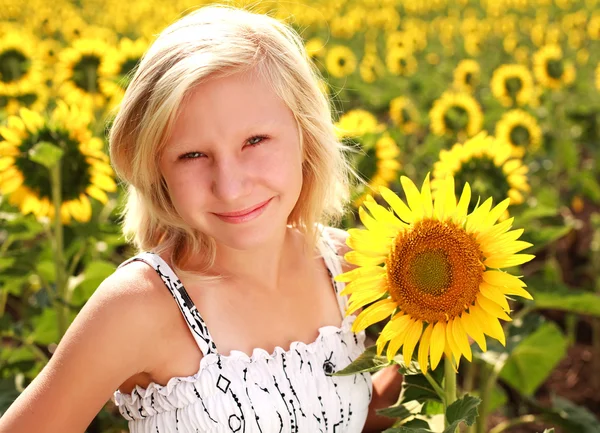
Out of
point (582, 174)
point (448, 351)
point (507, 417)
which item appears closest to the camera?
point (448, 351)

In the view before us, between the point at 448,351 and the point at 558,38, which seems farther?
the point at 558,38

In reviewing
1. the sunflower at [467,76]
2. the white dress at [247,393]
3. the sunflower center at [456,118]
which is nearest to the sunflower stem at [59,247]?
the white dress at [247,393]

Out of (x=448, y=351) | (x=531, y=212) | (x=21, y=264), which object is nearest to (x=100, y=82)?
(x=21, y=264)

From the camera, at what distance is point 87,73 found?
9.31ft

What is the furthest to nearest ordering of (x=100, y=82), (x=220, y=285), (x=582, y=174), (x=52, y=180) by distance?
(x=582, y=174)
(x=100, y=82)
(x=52, y=180)
(x=220, y=285)

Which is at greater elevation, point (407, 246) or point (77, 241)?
point (407, 246)

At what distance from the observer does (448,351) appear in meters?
1.10

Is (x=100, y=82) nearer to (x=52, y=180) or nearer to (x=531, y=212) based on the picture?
(x=52, y=180)

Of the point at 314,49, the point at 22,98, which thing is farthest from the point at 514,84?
the point at 22,98

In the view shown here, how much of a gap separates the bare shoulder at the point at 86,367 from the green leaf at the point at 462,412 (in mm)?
447

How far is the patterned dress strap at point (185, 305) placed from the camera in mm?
1268

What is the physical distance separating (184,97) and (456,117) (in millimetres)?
2016

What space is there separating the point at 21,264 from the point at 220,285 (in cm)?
71

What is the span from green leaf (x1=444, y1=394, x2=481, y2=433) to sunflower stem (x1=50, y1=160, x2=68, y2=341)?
97 centimetres
